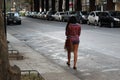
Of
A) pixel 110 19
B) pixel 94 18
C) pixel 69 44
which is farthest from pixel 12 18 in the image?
pixel 69 44

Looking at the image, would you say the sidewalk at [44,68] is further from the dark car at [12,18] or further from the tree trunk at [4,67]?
the dark car at [12,18]

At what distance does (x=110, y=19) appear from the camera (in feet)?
133

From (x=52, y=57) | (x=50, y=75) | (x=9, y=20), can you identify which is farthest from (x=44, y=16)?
(x=50, y=75)

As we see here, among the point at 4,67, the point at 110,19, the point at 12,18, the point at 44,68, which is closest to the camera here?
the point at 4,67

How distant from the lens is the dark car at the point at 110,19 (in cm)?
Result: 4003

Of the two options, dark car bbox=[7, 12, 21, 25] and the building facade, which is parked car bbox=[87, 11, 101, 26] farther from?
dark car bbox=[7, 12, 21, 25]

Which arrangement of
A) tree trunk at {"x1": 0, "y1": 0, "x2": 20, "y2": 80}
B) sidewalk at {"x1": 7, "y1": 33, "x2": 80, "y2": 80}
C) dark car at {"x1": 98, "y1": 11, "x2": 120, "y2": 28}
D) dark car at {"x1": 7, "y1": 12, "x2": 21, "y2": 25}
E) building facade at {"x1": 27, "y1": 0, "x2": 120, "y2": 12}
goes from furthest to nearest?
building facade at {"x1": 27, "y1": 0, "x2": 120, "y2": 12} < dark car at {"x1": 7, "y1": 12, "x2": 21, "y2": 25} < dark car at {"x1": 98, "y1": 11, "x2": 120, "y2": 28} < sidewalk at {"x1": 7, "y1": 33, "x2": 80, "y2": 80} < tree trunk at {"x1": 0, "y1": 0, "x2": 20, "y2": 80}

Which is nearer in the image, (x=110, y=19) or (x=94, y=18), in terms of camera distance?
(x=110, y=19)

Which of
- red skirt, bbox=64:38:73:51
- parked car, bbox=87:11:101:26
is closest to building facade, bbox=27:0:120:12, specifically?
parked car, bbox=87:11:101:26

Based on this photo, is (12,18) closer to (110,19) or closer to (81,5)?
(110,19)

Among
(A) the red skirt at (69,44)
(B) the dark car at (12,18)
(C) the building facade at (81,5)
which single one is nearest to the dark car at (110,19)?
(B) the dark car at (12,18)

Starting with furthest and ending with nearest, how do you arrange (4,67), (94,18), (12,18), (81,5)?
(81,5) → (12,18) → (94,18) → (4,67)

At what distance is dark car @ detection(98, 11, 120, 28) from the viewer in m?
40.0

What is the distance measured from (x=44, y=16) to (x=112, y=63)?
6526 cm
